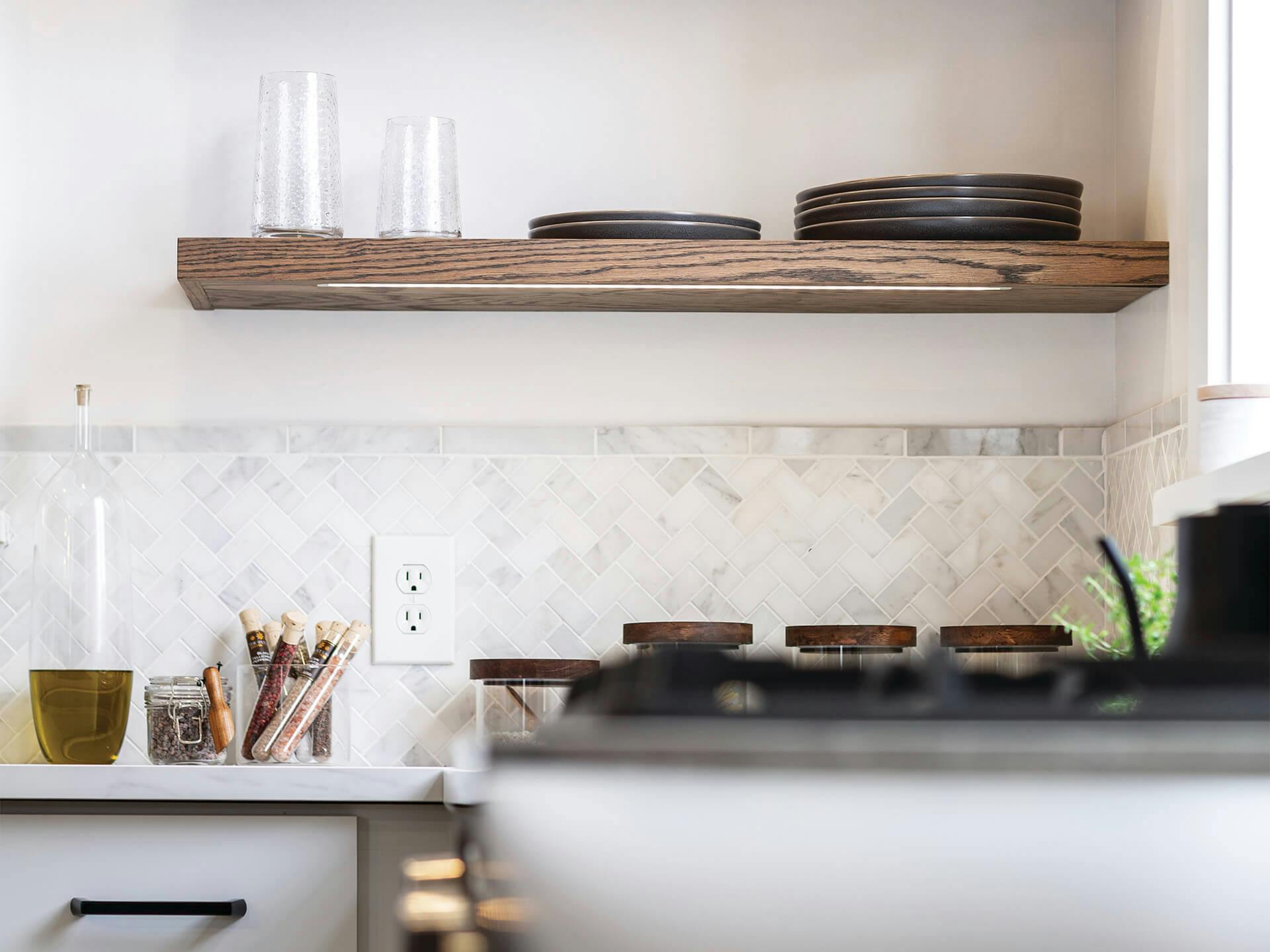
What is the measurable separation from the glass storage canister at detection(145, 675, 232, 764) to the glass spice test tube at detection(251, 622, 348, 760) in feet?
0.28

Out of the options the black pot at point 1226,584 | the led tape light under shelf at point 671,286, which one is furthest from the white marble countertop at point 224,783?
the black pot at point 1226,584

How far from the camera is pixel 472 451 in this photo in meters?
1.95

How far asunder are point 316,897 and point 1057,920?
1499 millimetres

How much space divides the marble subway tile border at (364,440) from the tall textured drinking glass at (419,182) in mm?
310

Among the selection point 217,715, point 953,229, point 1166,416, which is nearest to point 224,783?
point 217,715

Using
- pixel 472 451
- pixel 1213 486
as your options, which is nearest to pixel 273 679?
pixel 472 451

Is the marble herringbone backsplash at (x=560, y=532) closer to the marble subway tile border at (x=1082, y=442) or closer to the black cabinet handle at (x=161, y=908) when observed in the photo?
the marble subway tile border at (x=1082, y=442)

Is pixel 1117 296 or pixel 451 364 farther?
pixel 451 364

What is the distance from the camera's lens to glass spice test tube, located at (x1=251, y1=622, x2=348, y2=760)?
1.68 metres

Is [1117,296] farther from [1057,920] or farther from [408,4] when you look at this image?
[1057,920]

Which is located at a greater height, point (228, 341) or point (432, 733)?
point (228, 341)

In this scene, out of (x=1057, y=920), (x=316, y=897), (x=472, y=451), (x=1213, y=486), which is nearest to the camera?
(x=1057, y=920)

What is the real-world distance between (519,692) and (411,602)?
0.29 metres

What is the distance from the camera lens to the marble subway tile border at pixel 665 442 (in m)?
1.96
